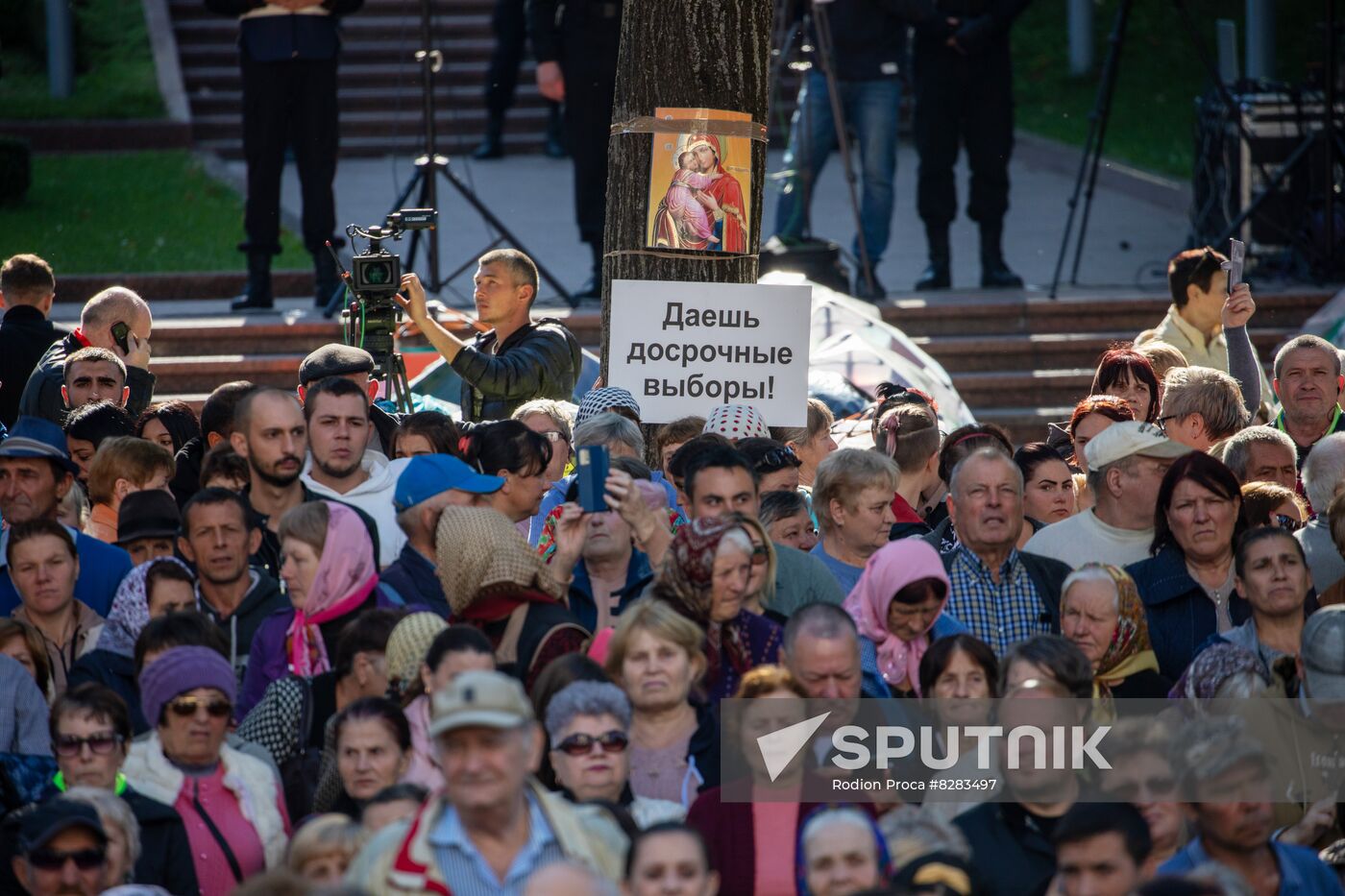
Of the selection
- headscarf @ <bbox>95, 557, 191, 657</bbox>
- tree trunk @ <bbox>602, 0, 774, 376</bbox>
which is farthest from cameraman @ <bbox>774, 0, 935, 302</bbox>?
headscarf @ <bbox>95, 557, 191, 657</bbox>

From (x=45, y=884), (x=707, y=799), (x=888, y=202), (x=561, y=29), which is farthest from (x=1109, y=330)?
(x=45, y=884)

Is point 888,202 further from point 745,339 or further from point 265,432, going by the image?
point 265,432

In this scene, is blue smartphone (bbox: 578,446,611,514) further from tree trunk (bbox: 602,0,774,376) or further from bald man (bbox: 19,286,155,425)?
bald man (bbox: 19,286,155,425)

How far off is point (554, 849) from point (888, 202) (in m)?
9.15

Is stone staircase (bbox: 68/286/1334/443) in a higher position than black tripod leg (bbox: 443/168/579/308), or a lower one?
lower

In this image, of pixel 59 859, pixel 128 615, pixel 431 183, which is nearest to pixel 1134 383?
pixel 128 615

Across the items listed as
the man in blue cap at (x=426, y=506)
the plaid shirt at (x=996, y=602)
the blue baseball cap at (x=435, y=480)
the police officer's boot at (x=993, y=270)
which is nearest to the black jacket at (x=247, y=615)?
the man in blue cap at (x=426, y=506)

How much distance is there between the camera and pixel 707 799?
5.35 meters

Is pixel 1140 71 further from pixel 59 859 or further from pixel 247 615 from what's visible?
pixel 59 859

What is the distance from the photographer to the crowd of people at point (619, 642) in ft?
16.3

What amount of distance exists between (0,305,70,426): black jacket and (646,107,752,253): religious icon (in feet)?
10.6

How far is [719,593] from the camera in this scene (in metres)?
6.07

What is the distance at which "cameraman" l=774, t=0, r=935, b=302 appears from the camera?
13.1 meters

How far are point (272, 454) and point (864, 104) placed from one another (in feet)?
22.7
